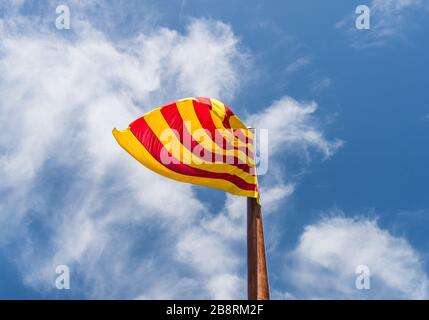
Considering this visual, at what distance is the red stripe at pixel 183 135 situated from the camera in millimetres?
18203

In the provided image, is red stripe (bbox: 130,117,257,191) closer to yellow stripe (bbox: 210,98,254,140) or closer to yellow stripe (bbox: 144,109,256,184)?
yellow stripe (bbox: 144,109,256,184)

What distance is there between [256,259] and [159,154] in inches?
175

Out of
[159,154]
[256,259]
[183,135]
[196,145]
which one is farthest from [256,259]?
[183,135]

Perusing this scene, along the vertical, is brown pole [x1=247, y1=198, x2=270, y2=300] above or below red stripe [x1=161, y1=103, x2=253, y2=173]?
below

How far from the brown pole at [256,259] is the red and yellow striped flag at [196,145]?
2.84 ft

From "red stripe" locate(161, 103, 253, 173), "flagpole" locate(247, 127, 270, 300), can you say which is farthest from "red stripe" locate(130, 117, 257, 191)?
"flagpole" locate(247, 127, 270, 300)

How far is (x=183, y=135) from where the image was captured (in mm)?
18469

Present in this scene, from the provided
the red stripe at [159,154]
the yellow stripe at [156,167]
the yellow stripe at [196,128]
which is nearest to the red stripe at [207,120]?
the yellow stripe at [196,128]

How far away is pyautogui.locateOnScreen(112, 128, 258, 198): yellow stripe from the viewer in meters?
17.8

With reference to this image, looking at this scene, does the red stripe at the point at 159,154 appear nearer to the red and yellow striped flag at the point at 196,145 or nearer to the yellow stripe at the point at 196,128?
the red and yellow striped flag at the point at 196,145

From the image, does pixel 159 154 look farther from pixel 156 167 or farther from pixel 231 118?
pixel 231 118
